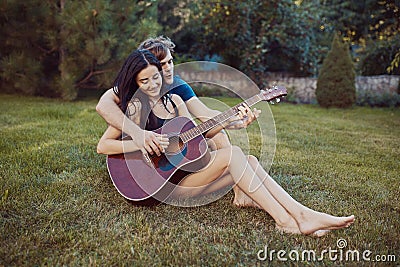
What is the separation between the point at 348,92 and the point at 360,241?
19.5ft

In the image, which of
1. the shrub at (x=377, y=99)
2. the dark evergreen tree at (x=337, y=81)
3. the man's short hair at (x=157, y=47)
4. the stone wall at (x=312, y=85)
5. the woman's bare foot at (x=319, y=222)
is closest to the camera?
the woman's bare foot at (x=319, y=222)

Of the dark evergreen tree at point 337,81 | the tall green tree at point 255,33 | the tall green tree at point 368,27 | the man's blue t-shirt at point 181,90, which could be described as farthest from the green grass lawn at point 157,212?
the tall green tree at point 368,27

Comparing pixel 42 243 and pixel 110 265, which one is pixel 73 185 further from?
pixel 110 265

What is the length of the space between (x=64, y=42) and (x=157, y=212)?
4.74 meters

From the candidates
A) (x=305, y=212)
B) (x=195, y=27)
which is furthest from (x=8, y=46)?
(x=305, y=212)

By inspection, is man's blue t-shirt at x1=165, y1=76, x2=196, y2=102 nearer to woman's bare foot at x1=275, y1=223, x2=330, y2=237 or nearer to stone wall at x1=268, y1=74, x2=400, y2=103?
woman's bare foot at x1=275, y1=223, x2=330, y2=237

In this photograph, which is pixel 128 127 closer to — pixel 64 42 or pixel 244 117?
pixel 244 117

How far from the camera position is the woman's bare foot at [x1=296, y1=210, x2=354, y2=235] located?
6.11 ft

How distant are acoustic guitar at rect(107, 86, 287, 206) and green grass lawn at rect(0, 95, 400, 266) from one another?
0.41ft

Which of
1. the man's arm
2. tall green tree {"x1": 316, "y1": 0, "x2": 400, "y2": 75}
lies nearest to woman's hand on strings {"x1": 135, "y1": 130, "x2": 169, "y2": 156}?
the man's arm

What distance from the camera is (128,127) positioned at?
207 cm

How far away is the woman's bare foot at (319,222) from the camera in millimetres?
1861

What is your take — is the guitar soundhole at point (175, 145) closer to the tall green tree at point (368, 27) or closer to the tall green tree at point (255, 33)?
the tall green tree at point (255, 33)

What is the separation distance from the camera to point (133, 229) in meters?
1.90
